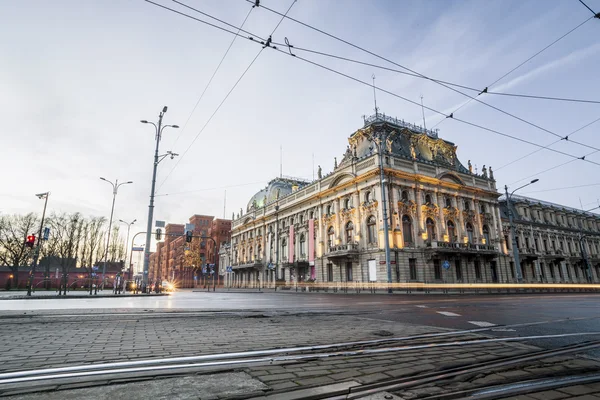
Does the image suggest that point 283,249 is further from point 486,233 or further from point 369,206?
point 486,233

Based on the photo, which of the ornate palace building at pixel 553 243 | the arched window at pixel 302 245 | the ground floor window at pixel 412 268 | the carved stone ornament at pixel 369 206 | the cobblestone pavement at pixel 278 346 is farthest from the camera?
the ornate palace building at pixel 553 243

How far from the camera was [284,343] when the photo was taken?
5.12 m

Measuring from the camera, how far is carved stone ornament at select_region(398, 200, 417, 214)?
3828cm

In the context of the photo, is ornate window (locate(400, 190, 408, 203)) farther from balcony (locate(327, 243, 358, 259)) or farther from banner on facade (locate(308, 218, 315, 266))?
banner on facade (locate(308, 218, 315, 266))

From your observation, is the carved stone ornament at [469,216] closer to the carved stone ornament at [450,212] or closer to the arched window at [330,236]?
the carved stone ornament at [450,212]

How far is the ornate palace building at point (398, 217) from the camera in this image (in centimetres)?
3775

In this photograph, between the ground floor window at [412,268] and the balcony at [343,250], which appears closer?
the ground floor window at [412,268]

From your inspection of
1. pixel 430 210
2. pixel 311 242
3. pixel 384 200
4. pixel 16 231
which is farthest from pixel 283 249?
pixel 16 231

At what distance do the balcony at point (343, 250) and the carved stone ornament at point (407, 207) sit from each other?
663 cm

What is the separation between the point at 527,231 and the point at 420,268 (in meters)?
30.2

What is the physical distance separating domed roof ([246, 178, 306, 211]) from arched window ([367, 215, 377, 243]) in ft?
85.0

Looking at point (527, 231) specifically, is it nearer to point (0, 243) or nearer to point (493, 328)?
point (493, 328)

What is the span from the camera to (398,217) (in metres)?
37.5

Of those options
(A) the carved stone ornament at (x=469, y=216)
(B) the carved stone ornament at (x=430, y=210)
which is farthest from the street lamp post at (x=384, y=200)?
(A) the carved stone ornament at (x=469, y=216)
